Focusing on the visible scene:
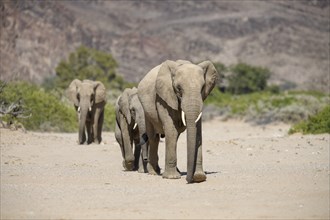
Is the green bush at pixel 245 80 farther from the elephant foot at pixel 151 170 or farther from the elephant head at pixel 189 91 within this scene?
the elephant head at pixel 189 91

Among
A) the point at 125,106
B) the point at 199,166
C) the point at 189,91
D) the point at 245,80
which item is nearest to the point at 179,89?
the point at 189,91

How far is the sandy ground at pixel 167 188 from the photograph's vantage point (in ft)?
30.6

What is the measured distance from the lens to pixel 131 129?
15438 millimetres

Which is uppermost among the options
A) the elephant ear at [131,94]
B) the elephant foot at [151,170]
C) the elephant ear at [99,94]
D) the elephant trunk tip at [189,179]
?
the elephant ear at [131,94]

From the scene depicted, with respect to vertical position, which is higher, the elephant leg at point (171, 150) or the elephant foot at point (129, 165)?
the elephant leg at point (171, 150)

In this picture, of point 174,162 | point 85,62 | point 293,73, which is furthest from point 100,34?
point 174,162

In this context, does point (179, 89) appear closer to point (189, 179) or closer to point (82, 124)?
point (189, 179)

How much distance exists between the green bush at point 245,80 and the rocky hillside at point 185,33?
20.0 m

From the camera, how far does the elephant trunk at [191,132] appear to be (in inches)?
462

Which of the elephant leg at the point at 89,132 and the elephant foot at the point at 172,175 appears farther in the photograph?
the elephant leg at the point at 89,132

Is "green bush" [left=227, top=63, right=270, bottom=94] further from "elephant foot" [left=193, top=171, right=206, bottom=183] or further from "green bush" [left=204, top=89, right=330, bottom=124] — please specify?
"elephant foot" [left=193, top=171, right=206, bottom=183]

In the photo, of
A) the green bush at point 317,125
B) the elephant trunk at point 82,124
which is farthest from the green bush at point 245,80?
the elephant trunk at point 82,124

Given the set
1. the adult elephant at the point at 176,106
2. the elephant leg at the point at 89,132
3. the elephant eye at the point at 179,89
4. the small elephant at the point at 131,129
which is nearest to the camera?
the adult elephant at the point at 176,106

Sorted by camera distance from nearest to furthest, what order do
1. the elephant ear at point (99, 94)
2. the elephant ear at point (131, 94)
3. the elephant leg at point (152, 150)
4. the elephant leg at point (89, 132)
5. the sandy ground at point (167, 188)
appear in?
the sandy ground at point (167, 188) → the elephant leg at point (152, 150) → the elephant ear at point (131, 94) → the elephant leg at point (89, 132) → the elephant ear at point (99, 94)
